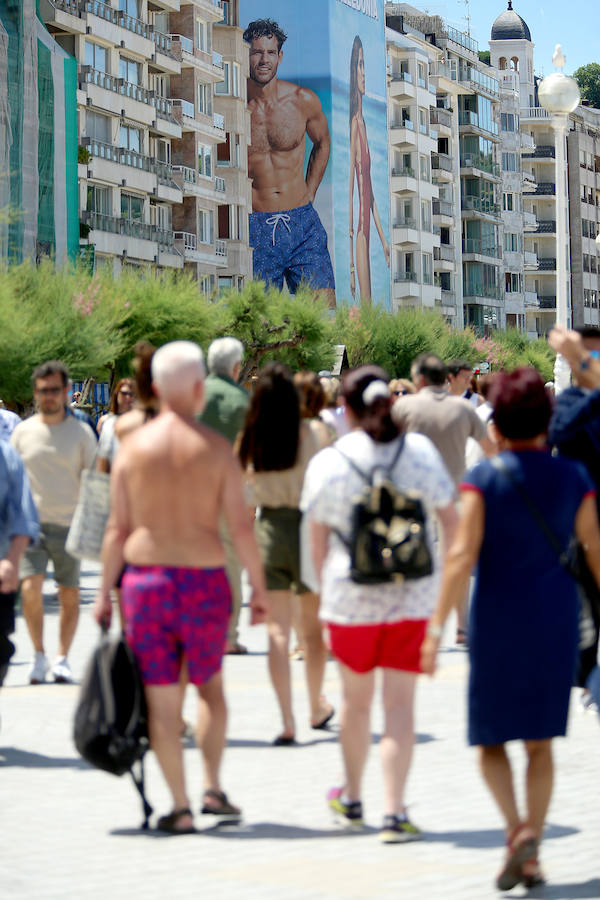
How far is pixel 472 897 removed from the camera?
608 centimetres

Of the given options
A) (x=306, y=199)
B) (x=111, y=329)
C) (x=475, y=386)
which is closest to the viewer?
(x=475, y=386)

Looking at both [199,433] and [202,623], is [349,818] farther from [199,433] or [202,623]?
[199,433]

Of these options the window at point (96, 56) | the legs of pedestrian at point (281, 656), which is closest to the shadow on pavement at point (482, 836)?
the legs of pedestrian at point (281, 656)

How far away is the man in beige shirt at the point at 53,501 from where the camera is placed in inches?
453

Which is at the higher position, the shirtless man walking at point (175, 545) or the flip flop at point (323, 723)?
the shirtless man walking at point (175, 545)

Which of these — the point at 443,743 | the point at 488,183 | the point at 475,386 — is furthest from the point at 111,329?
the point at 488,183

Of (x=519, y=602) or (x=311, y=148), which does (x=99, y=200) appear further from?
(x=519, y=602)

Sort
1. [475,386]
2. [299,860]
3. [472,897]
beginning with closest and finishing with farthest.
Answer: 1. [472,897]
2. [299,860]
3. [475,386]

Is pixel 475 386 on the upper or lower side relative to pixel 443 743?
upper

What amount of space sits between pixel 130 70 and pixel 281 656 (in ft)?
211

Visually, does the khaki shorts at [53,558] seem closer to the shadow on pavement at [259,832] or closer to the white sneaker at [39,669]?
the white sneaker at [39,669]

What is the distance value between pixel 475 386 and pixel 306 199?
81573mm

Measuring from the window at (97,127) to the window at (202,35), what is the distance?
388 inches

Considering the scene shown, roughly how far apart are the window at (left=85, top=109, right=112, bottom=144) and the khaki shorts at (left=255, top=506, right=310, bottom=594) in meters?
59.3
